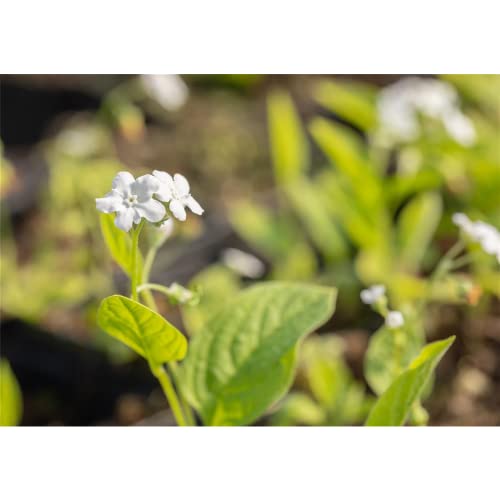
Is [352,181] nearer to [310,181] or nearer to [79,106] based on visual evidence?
[310,181]

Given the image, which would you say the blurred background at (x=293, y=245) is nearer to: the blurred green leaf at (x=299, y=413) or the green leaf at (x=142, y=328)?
the blurred green leaf at (x=299, y=413)

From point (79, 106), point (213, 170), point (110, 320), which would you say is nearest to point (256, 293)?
point (110, 320)

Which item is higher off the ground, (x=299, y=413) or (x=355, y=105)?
(x=355, y=105)

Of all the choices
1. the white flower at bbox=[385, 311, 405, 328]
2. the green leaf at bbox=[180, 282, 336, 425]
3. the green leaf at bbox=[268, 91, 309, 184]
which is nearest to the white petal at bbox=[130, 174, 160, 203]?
the green leaf at bbox=[180, 282, 336, 425]

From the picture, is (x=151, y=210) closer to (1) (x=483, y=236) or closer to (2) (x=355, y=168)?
(1) (x=483, y=236)

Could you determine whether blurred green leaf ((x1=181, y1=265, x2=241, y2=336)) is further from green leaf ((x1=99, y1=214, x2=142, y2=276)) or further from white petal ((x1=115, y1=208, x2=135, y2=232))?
white petal ((x1=115, y1=208, x2=135, y2=232))

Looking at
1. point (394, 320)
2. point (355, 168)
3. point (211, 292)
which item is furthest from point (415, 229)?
point (394, 320)

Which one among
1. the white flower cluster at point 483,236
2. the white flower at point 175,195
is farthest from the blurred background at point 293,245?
the white flower at point 175,195
